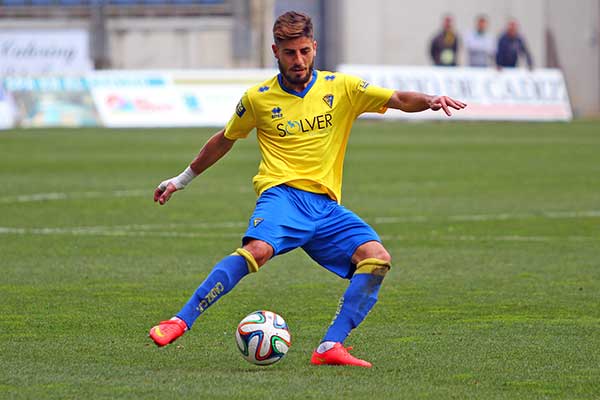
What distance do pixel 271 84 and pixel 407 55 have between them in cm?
3601

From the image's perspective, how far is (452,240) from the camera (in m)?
12.6

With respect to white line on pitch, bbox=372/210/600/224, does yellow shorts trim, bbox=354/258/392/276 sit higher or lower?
higher

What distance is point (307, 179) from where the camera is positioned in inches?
280

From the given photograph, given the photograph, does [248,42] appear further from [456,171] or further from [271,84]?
[271,84]

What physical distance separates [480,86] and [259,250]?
2555cm

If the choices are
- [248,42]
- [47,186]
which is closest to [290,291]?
[47,186]

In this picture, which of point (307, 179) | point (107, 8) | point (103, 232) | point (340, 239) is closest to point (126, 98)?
point (107, 8)

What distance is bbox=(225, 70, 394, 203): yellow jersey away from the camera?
7.14m

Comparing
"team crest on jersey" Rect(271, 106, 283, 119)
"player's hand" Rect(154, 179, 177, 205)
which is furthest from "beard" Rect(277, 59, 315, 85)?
"player's hand" Rect(154, 179, 177, 205)

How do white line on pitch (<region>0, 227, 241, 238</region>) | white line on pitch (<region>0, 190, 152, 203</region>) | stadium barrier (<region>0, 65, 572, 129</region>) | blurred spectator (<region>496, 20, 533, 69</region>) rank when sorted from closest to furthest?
white line on pitch (<region>0, 227, 241, 238</region>) → white line on pitch (<region>0, 190, 152, 203</region>) → stadium barrier (<region>0, 65, 572, 129</region>) → blurred spectator (<region>496, 20, 533, 69</region>)

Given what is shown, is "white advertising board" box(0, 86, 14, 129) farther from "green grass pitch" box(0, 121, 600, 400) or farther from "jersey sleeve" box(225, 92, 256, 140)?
"jersey sleeve" box(225, 92, 256, 140)

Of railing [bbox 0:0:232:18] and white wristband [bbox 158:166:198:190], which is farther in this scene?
railing [bbox 0:0:232:18]

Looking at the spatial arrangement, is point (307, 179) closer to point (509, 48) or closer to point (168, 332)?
point (168, 332)

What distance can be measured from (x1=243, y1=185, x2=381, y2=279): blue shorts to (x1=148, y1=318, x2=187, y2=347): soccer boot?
54cm
